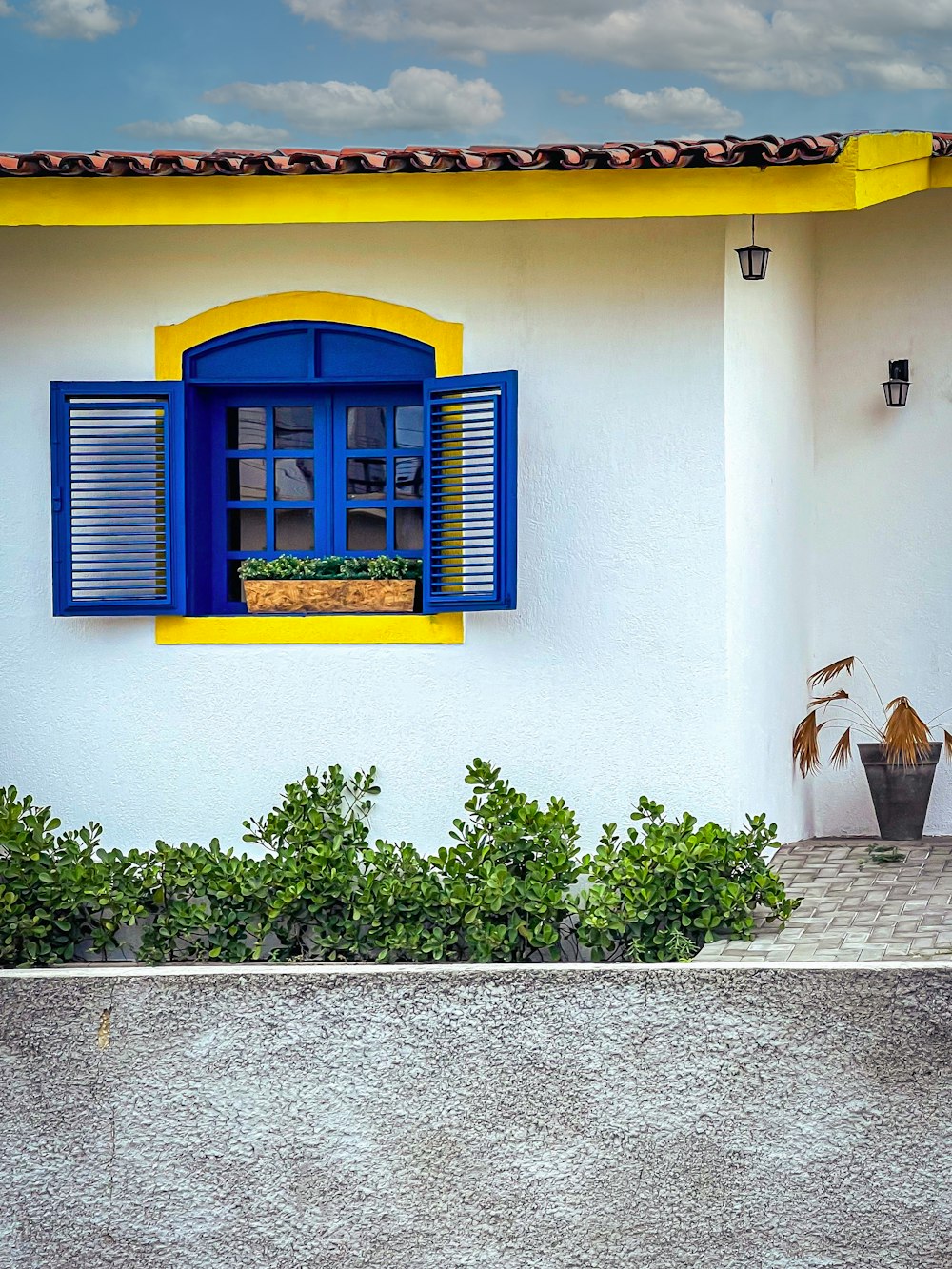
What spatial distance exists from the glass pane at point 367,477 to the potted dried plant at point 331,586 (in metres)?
0.38

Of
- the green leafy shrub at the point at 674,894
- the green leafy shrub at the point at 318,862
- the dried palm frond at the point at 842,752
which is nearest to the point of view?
the green leafy shrub at the point at 674,894

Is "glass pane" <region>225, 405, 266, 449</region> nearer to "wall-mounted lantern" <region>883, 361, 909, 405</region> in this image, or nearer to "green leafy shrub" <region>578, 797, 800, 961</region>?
"green leafy shrub" <region>578, 797, 800, 961</region>

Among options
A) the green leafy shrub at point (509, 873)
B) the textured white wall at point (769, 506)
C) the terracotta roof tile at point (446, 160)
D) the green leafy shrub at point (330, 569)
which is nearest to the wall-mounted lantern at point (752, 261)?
Answer: the textured white wall at point (769, 506)

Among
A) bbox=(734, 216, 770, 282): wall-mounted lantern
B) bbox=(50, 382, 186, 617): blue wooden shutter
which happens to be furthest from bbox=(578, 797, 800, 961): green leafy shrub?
bbox=(734, 216, 770, 282): wall-mounted lantern

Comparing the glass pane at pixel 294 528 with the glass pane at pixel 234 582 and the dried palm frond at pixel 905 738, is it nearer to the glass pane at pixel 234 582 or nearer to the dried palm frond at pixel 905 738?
the glass pane at pixel 234 582

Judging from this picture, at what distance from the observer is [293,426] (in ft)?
23.0

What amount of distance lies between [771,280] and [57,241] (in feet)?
11.4

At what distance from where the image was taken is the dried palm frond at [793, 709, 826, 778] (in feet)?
25.7

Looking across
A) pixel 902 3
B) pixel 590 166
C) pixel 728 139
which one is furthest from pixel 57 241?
pixel 902 3

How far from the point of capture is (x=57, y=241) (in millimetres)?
6773

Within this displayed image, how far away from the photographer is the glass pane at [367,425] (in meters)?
6.97

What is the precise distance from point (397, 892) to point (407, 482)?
82.4 inches

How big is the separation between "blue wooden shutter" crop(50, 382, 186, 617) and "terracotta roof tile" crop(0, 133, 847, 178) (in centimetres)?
103

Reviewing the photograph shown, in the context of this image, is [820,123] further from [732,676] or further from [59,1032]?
[59,1032]
